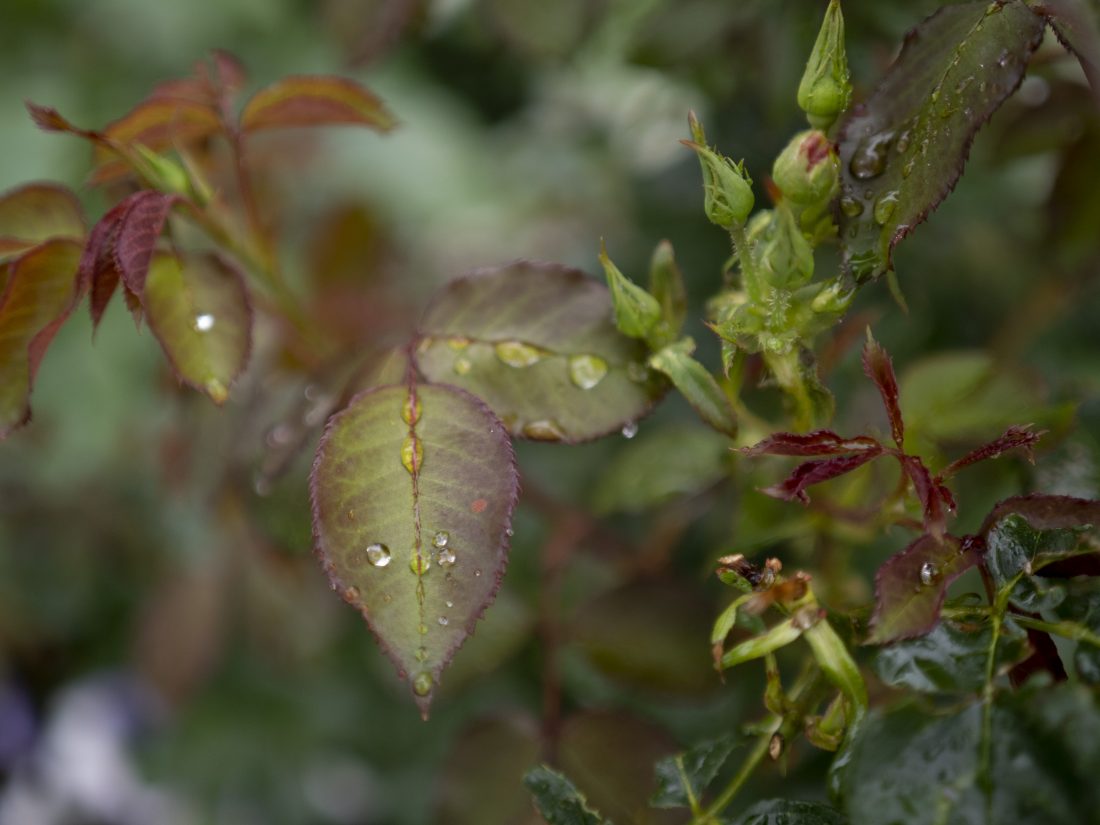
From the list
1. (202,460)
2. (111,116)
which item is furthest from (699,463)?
(111,116)

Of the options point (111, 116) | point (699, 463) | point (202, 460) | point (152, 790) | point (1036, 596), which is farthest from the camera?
point (111, 116)

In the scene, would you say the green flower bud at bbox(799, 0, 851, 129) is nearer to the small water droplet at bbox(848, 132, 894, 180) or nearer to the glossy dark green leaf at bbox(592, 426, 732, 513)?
the small water droplet at bbox(848, 132, 894, 180)

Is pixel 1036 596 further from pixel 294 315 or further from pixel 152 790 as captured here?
pixel 152 790

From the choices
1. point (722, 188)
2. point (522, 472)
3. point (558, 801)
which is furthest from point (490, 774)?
point (722, 188)

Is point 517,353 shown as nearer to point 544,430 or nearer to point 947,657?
point 544,430

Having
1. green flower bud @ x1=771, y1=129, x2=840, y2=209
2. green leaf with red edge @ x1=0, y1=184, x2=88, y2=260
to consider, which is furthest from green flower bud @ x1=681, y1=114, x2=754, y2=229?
green leaf with red edge @ x1=0, y1=184, x2=88, y2=260

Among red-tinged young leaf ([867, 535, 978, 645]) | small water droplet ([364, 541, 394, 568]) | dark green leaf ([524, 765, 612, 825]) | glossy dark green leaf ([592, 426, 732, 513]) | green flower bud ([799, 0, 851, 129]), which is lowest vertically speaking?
glossy dark green leaf ([592, 426, 732, 513])

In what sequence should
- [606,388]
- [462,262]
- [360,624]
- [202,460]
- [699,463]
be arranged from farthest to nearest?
[462,262], [360,624], [202,460], [699,463], [606,388]
